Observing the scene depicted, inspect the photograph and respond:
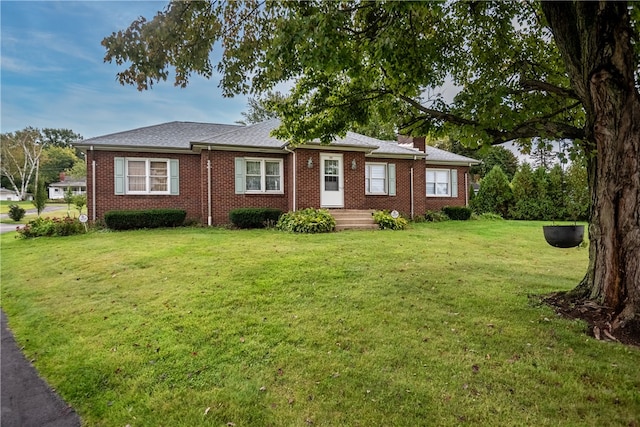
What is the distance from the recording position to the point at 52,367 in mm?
3828

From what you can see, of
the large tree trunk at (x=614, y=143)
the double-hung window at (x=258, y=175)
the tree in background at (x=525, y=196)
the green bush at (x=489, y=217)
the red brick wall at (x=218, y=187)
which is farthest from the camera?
the tree in background at (x=525, y=196)

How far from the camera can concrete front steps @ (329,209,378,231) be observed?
13391 millimetres

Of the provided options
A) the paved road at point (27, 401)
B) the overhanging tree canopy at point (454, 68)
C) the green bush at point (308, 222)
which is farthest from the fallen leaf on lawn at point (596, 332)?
the green bush at point (308, 222)

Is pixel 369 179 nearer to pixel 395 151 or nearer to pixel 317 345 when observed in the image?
pixel 395 151

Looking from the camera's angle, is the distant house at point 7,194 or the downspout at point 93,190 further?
the distant house at point 7,194

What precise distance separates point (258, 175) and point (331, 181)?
3.13 metres

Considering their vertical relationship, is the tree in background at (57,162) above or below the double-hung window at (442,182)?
above

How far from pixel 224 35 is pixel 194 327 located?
4.39 m

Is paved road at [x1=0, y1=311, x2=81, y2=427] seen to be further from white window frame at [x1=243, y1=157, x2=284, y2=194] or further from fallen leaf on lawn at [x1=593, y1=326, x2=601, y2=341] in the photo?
white window frame at [x1=243, y1=157, x2=284, y2=194]

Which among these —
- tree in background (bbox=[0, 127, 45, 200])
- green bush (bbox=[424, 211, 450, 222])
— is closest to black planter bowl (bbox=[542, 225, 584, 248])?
green bush (bbox=[424, 211, 450, 222])

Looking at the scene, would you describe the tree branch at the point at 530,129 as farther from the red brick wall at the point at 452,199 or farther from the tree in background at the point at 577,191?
the red brick wall at the point at 452,199

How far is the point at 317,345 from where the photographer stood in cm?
384

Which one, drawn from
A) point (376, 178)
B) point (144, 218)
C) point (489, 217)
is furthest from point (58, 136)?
point (489, 217)

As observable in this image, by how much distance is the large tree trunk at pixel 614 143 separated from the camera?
395 centimetres
